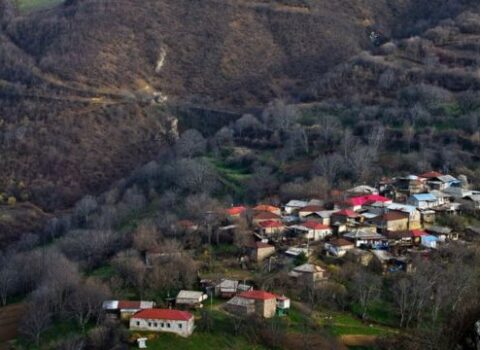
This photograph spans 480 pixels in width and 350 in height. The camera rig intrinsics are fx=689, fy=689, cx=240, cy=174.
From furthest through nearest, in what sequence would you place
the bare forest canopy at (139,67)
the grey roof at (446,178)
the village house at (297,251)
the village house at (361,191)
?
1. the bare forest canopy at (139,67)
2. the grey roof at (446,178)
3. the village house at (361,191)
4. the village house at (297,251)

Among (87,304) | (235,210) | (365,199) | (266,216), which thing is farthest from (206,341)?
(365,199)

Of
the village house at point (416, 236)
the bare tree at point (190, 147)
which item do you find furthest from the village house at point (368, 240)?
the bare tree at point (190, 147)

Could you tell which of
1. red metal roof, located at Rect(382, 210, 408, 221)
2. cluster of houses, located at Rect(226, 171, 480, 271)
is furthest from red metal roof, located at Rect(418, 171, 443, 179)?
red metal roof, located at Rect(382, 210, 408, 221)

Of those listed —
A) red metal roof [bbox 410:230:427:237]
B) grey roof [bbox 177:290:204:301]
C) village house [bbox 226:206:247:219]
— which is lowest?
grey roof [bbox 177:290:204:301]

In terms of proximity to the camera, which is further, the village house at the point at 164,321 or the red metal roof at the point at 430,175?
the red metal roof at the point at 430,175

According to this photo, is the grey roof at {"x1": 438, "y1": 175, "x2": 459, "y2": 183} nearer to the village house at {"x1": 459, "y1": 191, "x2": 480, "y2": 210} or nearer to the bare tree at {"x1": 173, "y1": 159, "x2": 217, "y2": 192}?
the village house at {"x1": 459, "y1": 191, "x2": 480, "y2": 210}

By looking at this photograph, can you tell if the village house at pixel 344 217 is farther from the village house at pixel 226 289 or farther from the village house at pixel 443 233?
the village house at pixel 226 289

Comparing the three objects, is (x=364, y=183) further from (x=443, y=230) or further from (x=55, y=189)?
(x=55, y=189)
